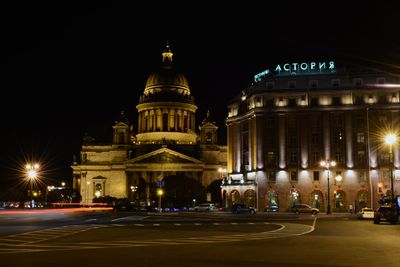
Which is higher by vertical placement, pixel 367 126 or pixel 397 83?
pixel 397 83

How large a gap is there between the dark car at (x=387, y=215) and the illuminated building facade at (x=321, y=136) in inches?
1608

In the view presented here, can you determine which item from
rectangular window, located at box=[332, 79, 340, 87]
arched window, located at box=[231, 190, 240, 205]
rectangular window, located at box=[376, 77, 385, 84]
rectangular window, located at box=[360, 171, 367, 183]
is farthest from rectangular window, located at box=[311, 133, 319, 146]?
arched window, located at box=[231, 190, 240, 205]

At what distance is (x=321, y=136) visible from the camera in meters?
91.4

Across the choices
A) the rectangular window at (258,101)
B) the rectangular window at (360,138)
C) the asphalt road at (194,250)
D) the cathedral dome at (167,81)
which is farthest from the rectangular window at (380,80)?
the cathedral dome at (167,81)

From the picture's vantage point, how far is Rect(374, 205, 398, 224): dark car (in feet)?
151

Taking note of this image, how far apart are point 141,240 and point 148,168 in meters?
116

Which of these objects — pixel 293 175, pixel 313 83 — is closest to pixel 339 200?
pixel 293 175

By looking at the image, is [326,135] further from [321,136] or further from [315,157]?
[315,157]

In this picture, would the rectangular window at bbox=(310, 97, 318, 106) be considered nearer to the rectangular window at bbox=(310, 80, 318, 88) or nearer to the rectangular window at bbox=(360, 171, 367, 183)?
the rectangular window at bbox=(310, 80, 318, 88)

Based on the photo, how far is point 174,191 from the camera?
12425 cm

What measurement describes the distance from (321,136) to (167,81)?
78.1m

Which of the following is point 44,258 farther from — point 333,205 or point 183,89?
point 183,89

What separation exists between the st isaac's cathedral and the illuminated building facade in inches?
1457

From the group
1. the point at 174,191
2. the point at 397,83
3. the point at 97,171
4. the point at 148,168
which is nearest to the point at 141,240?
the point at 397,83
